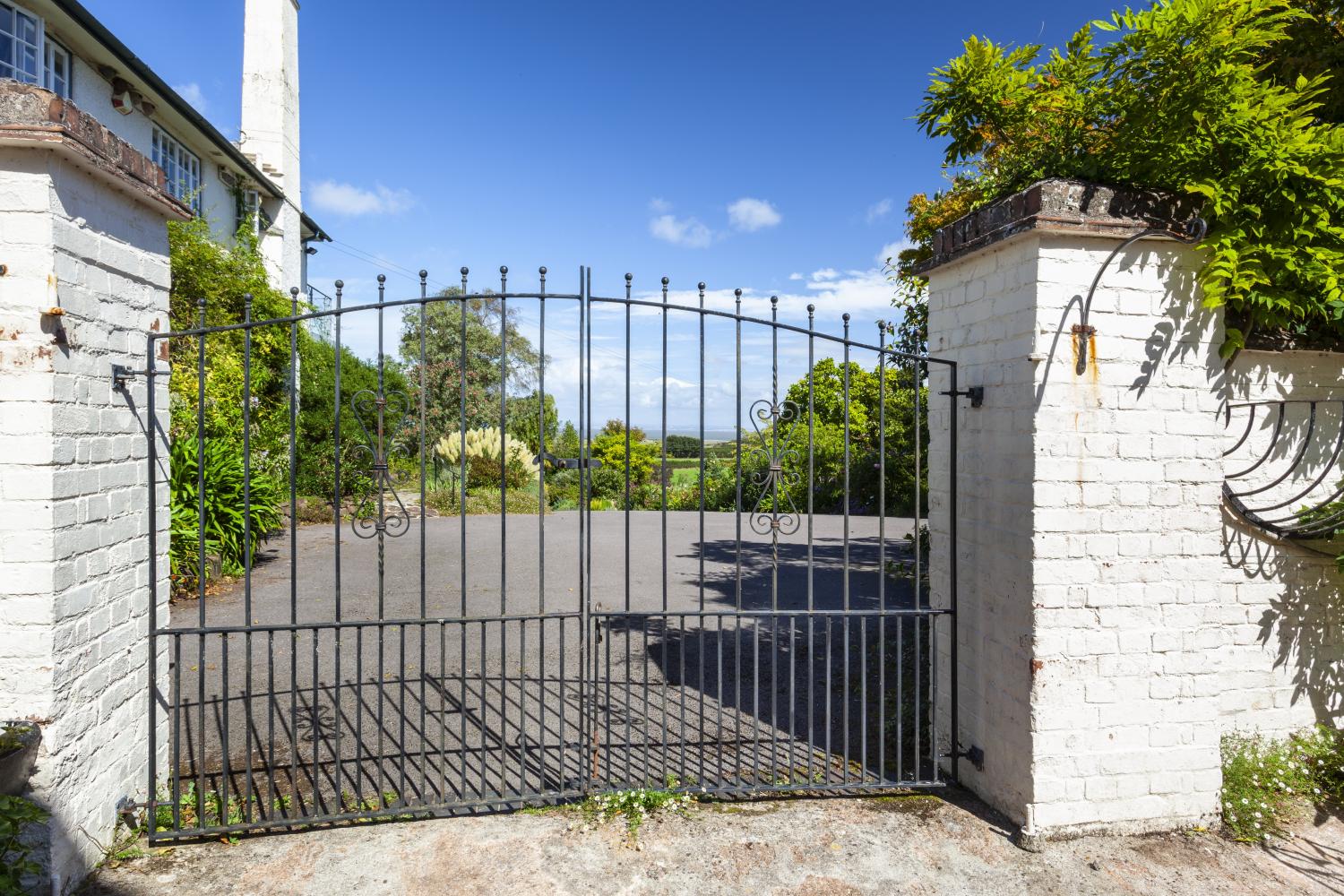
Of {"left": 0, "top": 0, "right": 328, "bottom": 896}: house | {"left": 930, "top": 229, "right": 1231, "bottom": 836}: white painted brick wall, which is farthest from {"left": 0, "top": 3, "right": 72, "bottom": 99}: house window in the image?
{"left": 930, "top": 229, "right": 1231, "bottom": 836}: white painted brick wall

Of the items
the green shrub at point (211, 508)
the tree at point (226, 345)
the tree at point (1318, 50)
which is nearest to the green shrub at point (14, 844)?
the green shrub at point (211, 508)

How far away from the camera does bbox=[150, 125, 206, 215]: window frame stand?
440 inches

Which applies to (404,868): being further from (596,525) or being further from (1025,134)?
(596,525)

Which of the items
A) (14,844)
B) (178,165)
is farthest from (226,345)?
(14,844)

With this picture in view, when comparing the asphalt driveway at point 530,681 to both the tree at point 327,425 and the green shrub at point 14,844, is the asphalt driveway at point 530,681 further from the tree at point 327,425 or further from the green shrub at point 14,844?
the tree at point 327,425

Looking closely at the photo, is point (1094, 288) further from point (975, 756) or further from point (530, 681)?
point (530, 681)

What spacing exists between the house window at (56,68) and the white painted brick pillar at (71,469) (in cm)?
790

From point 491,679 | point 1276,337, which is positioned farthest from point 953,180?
point 491,679

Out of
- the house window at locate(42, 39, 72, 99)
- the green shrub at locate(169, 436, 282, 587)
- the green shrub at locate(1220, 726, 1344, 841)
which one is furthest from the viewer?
the house window at locate(42, 39, 72, 99)

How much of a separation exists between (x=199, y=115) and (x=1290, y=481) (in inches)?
555

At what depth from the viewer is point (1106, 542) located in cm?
322

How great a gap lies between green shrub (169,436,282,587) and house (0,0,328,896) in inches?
184

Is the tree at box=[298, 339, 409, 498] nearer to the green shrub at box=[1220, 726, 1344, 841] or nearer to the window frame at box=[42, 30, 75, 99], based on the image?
the window frame at box=[42, 30, 75, 99]

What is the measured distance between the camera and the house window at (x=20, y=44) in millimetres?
7746
